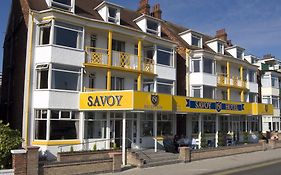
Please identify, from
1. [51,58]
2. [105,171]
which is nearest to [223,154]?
[105,171]

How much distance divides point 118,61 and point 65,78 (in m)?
4.34

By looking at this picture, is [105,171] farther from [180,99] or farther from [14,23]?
[14,23]

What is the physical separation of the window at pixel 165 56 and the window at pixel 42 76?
32.9ft

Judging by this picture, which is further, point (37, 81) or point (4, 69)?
point (4, 69)

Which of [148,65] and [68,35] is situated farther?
[148,65]

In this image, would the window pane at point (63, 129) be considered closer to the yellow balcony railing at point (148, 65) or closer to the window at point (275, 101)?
the yellow balcony railing at point (148, 65)

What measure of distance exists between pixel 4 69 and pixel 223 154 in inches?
706

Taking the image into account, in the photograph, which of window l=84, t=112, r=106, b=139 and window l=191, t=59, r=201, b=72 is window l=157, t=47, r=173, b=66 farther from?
window l=84, t=112, r=106, b=139

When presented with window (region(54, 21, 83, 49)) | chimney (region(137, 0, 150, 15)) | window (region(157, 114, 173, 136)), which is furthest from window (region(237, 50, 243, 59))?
window (region(54, 21, 83, 49))

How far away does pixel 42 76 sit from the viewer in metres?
22.6

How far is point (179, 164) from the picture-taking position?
884 inches

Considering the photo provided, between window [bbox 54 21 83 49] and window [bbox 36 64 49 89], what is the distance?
5.60 feet

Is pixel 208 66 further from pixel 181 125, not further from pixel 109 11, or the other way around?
pixel 109 11

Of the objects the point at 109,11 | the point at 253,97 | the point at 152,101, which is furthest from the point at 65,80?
the point at 253,97
